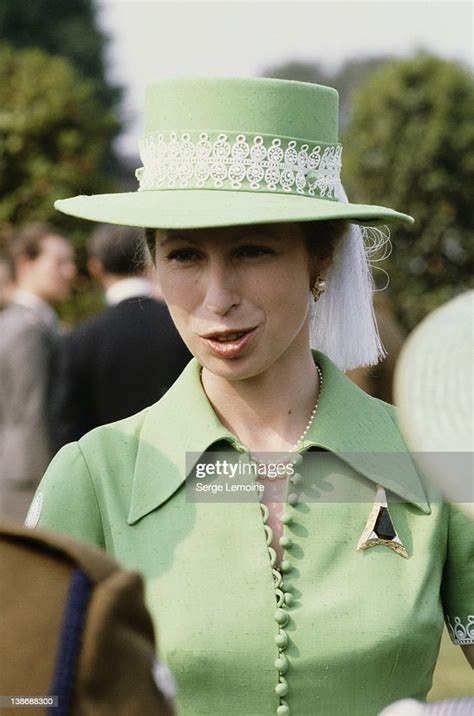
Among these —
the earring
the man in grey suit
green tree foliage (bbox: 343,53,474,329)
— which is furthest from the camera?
green tree foliage (bbox: 343,53,474,329)

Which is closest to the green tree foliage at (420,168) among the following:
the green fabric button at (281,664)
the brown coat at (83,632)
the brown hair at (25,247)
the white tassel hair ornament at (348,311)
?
the brown hair at (25,247)

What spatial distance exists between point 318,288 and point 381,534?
0.43 meters

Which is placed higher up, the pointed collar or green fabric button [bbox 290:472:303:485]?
the pointed collar

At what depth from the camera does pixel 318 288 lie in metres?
2.15

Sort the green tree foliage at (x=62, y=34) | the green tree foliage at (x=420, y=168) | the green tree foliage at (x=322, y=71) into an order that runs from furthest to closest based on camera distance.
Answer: the green tree foliage at (x=322, y=71), the green tree foliage at (x=62, y=34), the green tree foliage at (x=420, y=168)

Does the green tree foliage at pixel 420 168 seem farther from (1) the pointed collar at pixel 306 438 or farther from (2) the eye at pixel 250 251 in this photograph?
(2) the eye at pixel 250 251

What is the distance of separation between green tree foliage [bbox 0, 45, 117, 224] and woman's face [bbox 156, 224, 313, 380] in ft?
48.5

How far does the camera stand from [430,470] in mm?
1224

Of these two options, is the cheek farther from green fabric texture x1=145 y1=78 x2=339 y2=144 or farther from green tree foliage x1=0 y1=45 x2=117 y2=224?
green tree foliage x1=0 y1=45 x2=117 y2=224

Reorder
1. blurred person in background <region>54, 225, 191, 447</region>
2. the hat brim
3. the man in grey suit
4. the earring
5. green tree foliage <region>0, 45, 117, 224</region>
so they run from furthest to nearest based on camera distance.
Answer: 1. green tree foliage <region>0, 45, 117, 224</region>
2. the man in grey suit
3. blurred person in background <region>54, 225, 191, 447</region>
4. the earring
5. the hat brim

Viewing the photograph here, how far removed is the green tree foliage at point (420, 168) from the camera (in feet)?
45.8

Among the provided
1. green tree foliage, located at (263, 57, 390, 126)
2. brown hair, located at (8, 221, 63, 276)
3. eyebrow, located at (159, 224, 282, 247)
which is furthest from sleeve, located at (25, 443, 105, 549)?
green tree foliage, located at (263, 57, 390, 126)

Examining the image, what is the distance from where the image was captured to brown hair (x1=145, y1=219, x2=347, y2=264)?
203cm

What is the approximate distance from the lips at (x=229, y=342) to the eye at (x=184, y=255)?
117 millimetres
